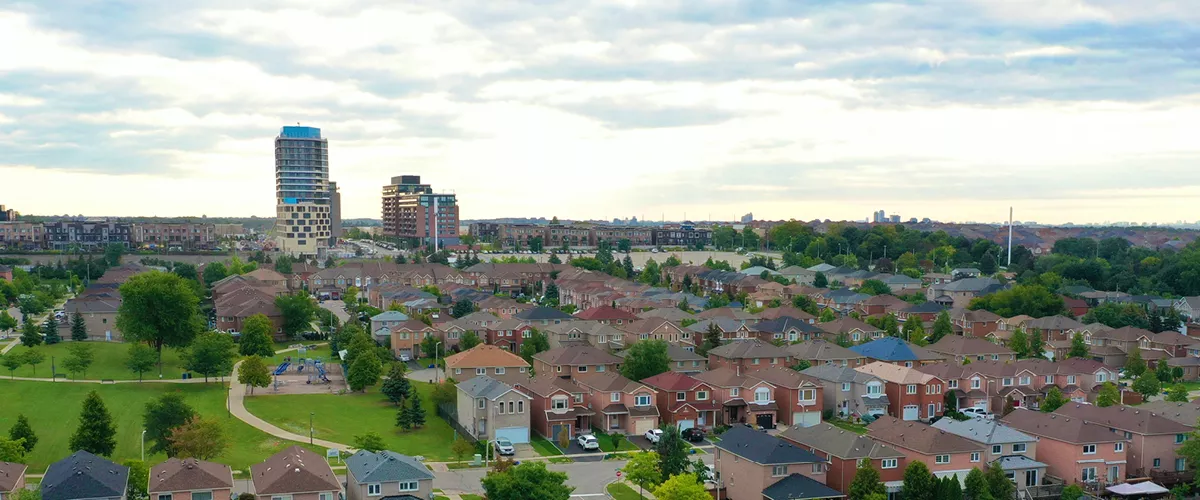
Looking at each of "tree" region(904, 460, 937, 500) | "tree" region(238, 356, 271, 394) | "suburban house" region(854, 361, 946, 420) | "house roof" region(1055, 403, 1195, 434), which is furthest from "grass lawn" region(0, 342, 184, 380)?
"house roof" region(1055, 403, 1195, 434)

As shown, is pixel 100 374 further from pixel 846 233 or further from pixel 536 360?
pixel 846 233

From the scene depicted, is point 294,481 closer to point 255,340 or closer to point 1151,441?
point 255,340

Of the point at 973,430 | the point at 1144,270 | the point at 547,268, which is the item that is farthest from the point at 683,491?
the point at 1144,270

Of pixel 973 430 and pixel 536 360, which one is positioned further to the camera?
pixel 536 360

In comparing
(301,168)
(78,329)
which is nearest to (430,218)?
(301,168)

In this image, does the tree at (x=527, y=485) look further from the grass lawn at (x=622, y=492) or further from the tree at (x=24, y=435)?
the tree at (x=24, y=435)

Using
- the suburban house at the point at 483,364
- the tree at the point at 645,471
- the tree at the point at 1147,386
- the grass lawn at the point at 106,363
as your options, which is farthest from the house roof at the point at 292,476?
the tree at the point at 1147,386

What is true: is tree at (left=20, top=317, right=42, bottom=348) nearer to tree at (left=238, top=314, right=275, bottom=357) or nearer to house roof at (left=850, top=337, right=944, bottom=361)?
tree at (left=238, top=314, right=275, bottom=357)
